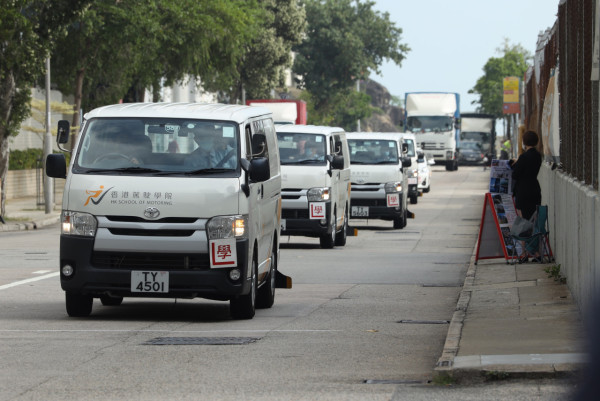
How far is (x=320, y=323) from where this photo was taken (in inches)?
464

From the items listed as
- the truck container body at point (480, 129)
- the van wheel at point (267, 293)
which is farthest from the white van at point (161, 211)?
the truck container body at point (480, 129)

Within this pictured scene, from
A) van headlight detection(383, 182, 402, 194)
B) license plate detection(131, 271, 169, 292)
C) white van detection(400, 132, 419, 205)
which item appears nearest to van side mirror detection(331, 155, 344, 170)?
van headlight detection(383, 182, 402, 194)

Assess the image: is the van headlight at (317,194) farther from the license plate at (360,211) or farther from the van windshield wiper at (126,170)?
the van windshield wiper at (126,170)

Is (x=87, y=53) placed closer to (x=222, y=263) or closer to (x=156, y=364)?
(x=222, y=263)

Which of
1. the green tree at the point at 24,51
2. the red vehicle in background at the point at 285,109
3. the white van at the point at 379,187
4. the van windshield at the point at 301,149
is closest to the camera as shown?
the van windshield at the point at 301,149

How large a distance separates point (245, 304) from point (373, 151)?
17.8 m

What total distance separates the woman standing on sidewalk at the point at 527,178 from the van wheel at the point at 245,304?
706 centimetres

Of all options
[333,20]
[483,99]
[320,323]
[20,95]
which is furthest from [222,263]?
[483,99]

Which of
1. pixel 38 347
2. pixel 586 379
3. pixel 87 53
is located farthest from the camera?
pixel 87 53

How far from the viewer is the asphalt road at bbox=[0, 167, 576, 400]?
25.7 feet

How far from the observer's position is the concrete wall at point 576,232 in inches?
413

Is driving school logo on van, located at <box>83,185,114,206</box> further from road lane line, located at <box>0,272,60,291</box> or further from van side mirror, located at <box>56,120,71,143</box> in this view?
road lane line, located at <box>0,272,60,291</box>

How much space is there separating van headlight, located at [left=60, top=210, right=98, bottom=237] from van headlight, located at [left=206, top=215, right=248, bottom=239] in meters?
1.07

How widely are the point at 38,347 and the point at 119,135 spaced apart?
119 inches
